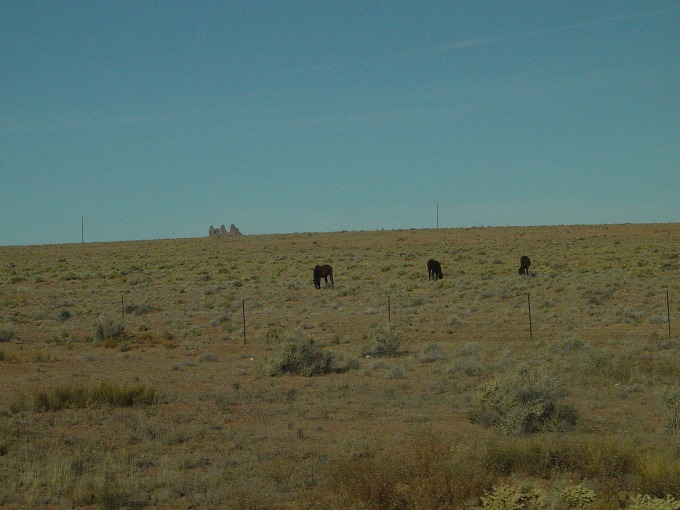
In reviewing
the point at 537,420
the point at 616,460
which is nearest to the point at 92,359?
the point at 537,420

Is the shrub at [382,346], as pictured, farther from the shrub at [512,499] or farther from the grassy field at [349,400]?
the shrub at [512,499]

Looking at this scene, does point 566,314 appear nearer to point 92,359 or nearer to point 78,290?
point 92,359

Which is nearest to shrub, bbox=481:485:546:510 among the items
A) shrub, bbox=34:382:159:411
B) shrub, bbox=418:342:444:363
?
shrub, bbox=34:382:159:411

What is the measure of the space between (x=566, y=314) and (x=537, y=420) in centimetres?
1708

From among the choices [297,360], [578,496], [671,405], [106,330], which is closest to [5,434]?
[297,360]

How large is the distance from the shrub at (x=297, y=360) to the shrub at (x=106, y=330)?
339 inches

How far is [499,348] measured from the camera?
20203 millimetres

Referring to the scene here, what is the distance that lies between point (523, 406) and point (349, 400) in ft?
12.9

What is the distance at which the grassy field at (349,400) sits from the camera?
28.0ft

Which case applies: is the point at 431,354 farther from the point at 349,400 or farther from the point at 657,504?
the point at 657,504

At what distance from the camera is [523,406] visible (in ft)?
38.1

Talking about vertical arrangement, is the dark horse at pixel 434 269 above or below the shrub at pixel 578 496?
above

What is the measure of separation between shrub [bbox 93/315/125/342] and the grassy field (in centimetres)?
6

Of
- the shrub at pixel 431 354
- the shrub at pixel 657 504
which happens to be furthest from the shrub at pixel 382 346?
the shrub at pixel 657 504
